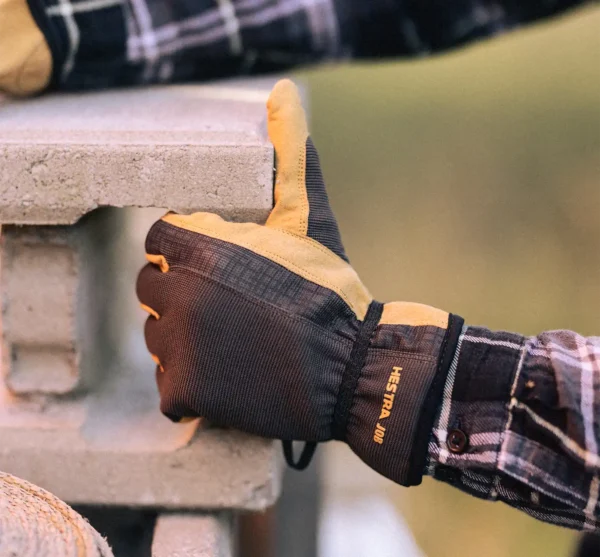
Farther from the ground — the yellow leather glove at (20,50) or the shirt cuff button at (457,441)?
the yellow leather glove at (20,50)

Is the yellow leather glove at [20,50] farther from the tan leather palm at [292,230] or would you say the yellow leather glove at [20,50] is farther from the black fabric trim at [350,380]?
the black fabric trim at [350,380]

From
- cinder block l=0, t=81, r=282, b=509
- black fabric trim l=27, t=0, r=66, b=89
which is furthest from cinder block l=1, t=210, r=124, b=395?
black fabric trim l=27, t=0, r=66, b=89

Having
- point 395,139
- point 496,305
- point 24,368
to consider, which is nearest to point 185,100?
point 24,368

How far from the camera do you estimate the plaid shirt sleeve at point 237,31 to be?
2.31 ft

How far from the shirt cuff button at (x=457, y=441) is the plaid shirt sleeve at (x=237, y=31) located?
1.78 ft

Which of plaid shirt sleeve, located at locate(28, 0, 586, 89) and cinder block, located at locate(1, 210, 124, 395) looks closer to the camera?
cinder block, located at locate(1, 210, 124, 395)

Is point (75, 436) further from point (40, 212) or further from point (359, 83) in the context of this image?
point (359, 83)

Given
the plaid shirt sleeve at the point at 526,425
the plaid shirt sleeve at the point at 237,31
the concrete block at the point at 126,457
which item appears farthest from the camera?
the plaid shirt sleeve at the point at 237,31

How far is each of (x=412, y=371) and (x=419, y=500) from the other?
2.14 feet

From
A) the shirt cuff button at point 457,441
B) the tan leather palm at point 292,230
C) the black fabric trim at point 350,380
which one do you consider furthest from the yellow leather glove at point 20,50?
the shirt cuff button at point 457,441

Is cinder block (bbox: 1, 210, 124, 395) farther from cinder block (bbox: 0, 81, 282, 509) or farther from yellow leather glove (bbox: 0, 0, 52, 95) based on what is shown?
yellow leather glove (bbox: 0, 0, 52, 95)

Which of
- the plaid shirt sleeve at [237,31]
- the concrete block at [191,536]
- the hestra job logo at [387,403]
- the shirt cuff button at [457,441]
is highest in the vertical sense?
the plaid shirt sleeve at [237,31]

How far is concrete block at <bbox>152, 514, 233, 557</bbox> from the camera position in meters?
0.54

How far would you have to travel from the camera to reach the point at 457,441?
499mm
